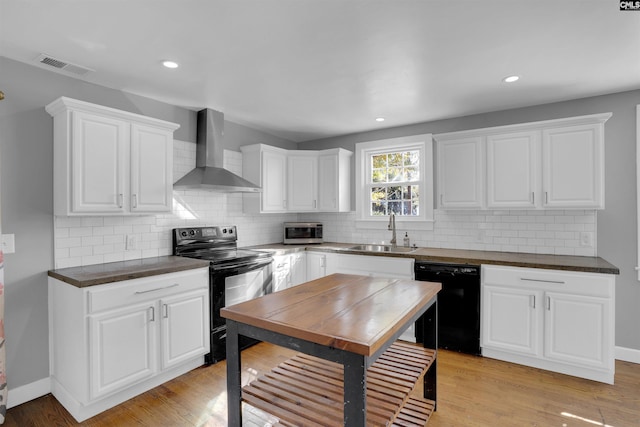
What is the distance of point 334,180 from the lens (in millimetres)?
4461

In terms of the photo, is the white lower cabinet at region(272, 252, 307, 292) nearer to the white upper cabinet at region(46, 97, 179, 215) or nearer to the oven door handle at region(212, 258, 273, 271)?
the oven door handle at region(212, 258, 273, 271)

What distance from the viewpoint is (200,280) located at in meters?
2.88

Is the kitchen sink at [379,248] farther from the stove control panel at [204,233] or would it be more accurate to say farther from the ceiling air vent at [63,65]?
the ceiling air vent at [63,65]

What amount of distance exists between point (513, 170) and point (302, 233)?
262 cm

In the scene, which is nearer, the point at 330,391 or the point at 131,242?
the point at 330,391

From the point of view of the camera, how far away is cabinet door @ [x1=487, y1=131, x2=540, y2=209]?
3.14m

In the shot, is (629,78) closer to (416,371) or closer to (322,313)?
(416,371)

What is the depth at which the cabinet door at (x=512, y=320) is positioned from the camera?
9.32 ft

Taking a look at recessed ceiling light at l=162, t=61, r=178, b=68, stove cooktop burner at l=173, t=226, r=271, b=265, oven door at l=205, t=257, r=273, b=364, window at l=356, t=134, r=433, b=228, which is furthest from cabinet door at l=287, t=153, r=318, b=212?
recessed ceiling light at l=162, t=61, r=178, b=68

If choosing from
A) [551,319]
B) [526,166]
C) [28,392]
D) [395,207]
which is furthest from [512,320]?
[28,392]

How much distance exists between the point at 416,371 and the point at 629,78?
2.99m

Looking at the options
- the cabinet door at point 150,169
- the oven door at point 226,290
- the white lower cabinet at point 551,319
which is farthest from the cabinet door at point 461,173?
the cabinet door at point 150,169

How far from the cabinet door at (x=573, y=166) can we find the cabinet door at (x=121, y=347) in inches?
143

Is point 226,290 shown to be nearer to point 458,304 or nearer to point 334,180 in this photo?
point 334,180
